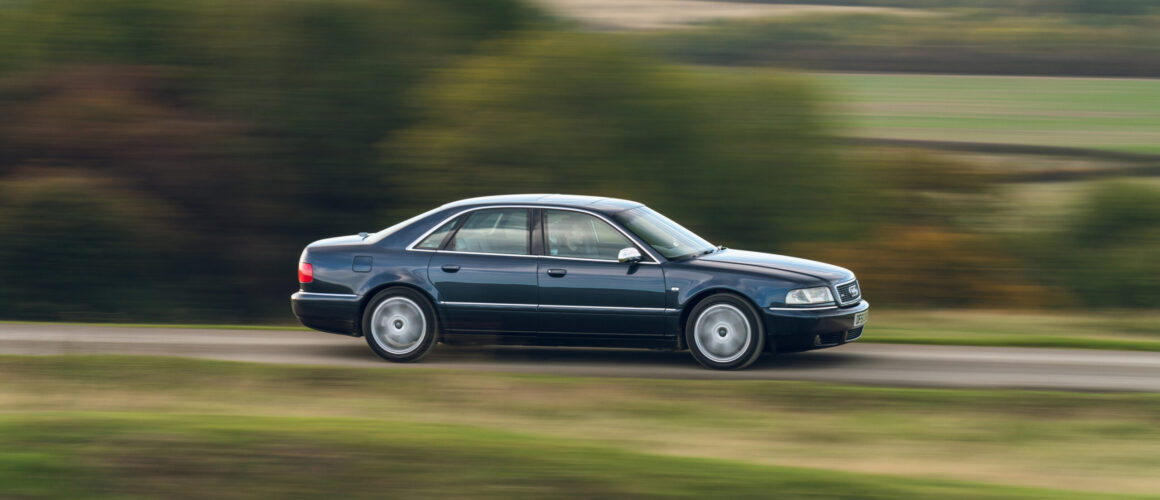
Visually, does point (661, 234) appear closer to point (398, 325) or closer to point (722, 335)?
point (722, 335)

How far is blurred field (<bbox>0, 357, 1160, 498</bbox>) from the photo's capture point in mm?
7031

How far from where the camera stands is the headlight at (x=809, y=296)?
1012 centimetres

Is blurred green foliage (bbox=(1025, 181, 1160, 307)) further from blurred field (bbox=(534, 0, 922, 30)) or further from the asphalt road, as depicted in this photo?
blurred field (bbox=(534, 0, 922, 30))

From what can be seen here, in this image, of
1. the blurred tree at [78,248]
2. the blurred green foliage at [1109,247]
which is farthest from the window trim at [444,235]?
the blurred green foliage at [1109,247]

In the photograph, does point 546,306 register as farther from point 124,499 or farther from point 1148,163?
point 1148,163

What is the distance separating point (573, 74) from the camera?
60.2 feet

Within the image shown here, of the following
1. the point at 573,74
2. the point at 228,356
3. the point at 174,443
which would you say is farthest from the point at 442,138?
the point at 174,443

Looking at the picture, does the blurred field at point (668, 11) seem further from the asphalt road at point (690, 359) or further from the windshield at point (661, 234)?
the asphalt road at point (690, 359)

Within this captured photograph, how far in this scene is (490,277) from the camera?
10547mm

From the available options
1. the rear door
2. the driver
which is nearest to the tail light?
the rear door

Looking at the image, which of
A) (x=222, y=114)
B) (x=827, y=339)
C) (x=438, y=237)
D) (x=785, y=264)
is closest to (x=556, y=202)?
(x=438, y=237)

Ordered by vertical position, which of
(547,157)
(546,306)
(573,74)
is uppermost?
(573,74)

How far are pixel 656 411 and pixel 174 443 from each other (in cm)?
329

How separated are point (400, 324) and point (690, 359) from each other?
2.47 m
